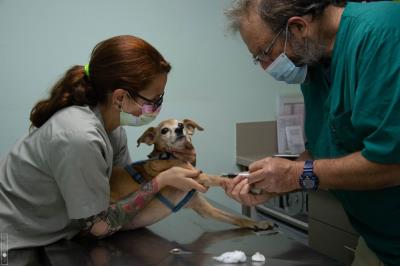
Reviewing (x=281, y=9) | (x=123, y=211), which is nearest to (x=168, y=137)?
(x=123, y=211)

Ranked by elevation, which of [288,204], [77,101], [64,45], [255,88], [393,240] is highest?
[64,45]

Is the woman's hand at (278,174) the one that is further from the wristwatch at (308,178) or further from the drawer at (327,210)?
the drawer at (327,210)

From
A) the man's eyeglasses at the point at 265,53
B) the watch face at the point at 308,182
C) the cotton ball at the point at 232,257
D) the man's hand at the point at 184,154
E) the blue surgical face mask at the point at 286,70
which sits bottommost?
the cotton ball at the point at 232,257

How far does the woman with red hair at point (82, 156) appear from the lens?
1144mm

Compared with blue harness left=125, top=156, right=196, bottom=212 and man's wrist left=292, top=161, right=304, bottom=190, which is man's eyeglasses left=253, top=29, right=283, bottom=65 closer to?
man's wrist left=292, top=161, right=304, bottom=190

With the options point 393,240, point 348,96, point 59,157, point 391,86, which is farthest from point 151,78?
point 393,240

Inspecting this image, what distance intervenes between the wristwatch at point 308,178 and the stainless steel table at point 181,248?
0.65 ft

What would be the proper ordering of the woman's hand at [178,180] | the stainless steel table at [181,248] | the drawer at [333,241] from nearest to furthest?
the stainless steel table at [181,248], the woman's hand at [178,180], the drawer at [333,241]

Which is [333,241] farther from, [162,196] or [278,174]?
[278,174]

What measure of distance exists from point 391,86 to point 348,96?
0.39ft

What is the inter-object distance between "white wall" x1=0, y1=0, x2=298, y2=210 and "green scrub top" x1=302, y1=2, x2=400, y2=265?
35.2 inches

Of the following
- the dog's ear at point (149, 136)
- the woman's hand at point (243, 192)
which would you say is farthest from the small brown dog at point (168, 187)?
the woman's hand at point (243, 192)

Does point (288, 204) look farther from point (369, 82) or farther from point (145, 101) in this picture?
point (369, 82)

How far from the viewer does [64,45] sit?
187 centimetres
